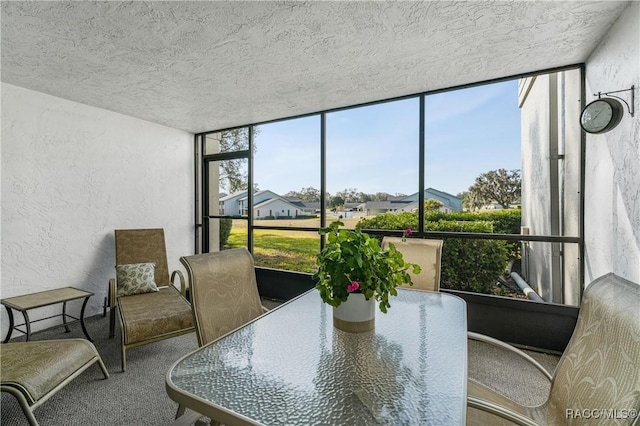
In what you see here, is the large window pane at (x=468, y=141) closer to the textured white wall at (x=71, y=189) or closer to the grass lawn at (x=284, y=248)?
the grass lawn at (x=284, y=248)

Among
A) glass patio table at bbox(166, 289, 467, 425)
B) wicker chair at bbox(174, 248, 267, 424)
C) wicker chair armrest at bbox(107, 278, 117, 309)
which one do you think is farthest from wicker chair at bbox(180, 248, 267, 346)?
wicker chair armrest at bbox(107, 278, 117, 309)

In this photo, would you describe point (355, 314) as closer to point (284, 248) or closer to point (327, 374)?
point (327, 374)

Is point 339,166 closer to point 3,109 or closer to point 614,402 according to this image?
point 614,402

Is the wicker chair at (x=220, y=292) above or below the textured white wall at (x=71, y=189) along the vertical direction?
below

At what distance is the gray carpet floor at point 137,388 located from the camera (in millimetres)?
1888

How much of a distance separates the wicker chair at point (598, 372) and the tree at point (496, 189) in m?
2.02

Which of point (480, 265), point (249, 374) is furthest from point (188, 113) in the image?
point (480, 265)

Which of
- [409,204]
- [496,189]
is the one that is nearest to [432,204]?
[409,204]

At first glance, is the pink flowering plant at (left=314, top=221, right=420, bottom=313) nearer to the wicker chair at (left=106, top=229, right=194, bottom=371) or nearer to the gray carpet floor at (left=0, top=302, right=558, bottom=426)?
the gray carpet floor at (left=0, top=302, right=558, bottom=426)

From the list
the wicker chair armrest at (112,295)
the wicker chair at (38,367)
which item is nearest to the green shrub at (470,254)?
the wicker chair at (38,367)

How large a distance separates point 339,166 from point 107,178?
3.00m

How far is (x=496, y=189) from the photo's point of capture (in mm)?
3029

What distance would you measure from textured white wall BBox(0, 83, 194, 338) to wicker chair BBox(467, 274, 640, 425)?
4159mm

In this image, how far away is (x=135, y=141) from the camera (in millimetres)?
4078
